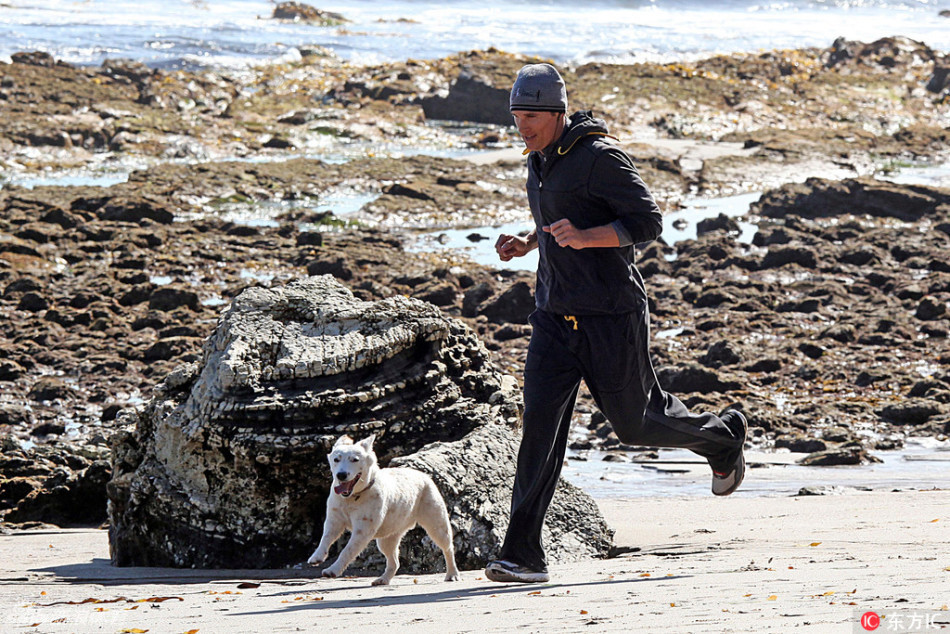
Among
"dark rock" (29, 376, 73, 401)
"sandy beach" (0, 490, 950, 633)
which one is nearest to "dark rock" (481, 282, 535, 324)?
"dark rock" (29, 376, 73, 401)

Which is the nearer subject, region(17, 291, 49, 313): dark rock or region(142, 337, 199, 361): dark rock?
region(142, 337, 199, 361): dark rock

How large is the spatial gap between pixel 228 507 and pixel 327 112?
2375cm

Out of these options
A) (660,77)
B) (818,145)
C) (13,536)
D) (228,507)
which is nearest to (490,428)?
(228,507)

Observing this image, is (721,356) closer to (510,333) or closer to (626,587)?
(510,333)

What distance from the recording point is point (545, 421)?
16.5 ft

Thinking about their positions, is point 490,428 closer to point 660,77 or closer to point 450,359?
point 450,359

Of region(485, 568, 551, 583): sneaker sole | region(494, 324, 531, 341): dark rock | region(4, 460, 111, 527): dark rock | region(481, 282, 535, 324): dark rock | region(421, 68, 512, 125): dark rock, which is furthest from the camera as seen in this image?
region(421, 68, 512, 125): dark rock

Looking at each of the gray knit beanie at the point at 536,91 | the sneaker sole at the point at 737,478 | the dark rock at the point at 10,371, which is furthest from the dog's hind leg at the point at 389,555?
the dark rock at the point at 10,371

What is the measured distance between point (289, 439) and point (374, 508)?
1387mm

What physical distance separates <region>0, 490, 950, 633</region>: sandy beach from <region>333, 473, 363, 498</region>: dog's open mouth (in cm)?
40

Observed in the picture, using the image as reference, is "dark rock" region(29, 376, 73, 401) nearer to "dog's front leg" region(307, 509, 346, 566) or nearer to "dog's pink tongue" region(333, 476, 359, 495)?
"dog's front leg" region(307, 509, 346, 566)

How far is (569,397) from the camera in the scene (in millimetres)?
5074

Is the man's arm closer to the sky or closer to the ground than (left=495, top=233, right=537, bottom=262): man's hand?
closer to the sky

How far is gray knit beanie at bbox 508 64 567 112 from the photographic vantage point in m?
4.88
